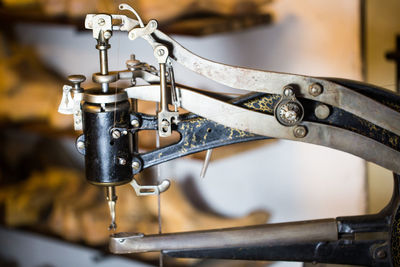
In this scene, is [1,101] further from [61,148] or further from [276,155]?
[276,155]

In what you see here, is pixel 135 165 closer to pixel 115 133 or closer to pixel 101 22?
pixel 115 133

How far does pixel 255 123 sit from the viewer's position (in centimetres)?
99

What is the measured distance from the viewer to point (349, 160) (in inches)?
75.0

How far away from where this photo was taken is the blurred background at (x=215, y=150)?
182 cm

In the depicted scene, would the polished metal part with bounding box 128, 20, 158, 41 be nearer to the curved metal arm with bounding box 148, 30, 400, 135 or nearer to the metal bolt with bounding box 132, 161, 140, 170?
the curved metal arm with bounding box 148, 30, 400, 135

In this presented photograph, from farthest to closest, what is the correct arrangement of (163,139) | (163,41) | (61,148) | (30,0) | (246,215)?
(61,148) → (30,0) → (246,215) → (163,139) → (163,41)

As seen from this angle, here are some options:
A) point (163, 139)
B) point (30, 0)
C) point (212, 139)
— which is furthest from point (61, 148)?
point (212, 139)

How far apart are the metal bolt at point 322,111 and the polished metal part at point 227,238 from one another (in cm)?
21

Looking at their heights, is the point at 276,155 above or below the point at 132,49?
below

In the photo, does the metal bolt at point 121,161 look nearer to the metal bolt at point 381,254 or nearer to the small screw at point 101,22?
the small screw at point 101,22

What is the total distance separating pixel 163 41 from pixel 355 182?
3.71ft

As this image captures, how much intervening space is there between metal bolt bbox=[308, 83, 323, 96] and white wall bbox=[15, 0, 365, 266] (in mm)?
899

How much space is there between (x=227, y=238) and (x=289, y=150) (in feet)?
2.90

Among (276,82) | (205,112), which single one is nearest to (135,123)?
(205,112)
